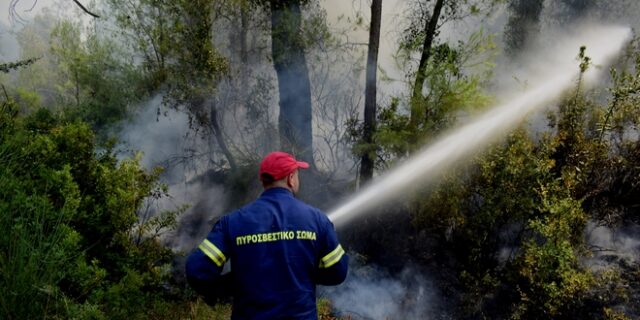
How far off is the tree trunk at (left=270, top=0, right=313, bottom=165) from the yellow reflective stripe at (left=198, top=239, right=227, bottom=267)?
725cm

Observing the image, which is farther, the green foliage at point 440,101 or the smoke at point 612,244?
the green foliage at point 440,101

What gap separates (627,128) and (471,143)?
2.30 m

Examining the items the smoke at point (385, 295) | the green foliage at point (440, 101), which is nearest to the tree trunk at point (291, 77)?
the green foliage at point (440, 101)

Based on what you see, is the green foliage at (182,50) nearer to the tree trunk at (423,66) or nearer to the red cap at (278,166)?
the tree trunk at (423,66)

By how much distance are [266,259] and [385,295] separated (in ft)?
17.0

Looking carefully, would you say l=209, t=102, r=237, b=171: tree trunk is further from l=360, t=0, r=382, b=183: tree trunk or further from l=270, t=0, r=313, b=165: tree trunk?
l=360, t=0, r=382, b=183: tree trunk

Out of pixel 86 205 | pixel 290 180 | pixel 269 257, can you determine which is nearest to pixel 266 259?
pixel 269 257

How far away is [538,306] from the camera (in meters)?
Result: 5.25

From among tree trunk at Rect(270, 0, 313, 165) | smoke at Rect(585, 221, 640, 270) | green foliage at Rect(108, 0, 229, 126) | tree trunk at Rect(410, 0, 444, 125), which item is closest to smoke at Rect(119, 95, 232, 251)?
green foliage at Rect(108, 0, 229, 126)

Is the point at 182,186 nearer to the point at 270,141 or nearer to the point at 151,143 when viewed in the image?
the point at 151,143

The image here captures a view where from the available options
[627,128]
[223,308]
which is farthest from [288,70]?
[627,128]

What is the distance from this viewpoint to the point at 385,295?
6996mm

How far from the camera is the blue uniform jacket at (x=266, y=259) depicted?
229 cm

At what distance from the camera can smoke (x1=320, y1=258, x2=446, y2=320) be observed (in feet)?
21.3
